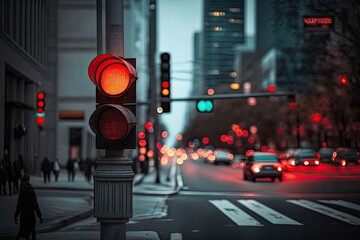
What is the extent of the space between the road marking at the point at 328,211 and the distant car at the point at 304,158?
21793mm

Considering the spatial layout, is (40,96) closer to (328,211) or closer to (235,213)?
(235,213)

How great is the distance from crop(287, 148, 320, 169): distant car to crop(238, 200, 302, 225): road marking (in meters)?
22.2

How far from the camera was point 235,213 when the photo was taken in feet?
66.6

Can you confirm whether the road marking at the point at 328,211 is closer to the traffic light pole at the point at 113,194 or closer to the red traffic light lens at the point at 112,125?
the traffic light pole at the point at 113,194

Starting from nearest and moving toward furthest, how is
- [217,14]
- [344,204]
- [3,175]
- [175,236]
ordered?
[175,236], [3,175], [344,204], [217,14]

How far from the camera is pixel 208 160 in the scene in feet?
313

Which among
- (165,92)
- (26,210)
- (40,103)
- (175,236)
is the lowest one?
(175,236)

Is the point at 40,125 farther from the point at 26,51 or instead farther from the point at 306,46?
the point at 306,46

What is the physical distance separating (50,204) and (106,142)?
15098 mm

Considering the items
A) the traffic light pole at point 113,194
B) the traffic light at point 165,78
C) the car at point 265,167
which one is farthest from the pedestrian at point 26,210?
the car at point 265,167

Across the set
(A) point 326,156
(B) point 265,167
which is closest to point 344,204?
(B) point 265,167

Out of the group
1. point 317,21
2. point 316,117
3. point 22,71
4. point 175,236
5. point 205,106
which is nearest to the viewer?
point 175,236

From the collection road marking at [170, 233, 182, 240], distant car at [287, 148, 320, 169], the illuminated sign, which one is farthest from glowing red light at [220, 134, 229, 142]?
road marking at [170, 233, 182, 240]

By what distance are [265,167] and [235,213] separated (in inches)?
761
